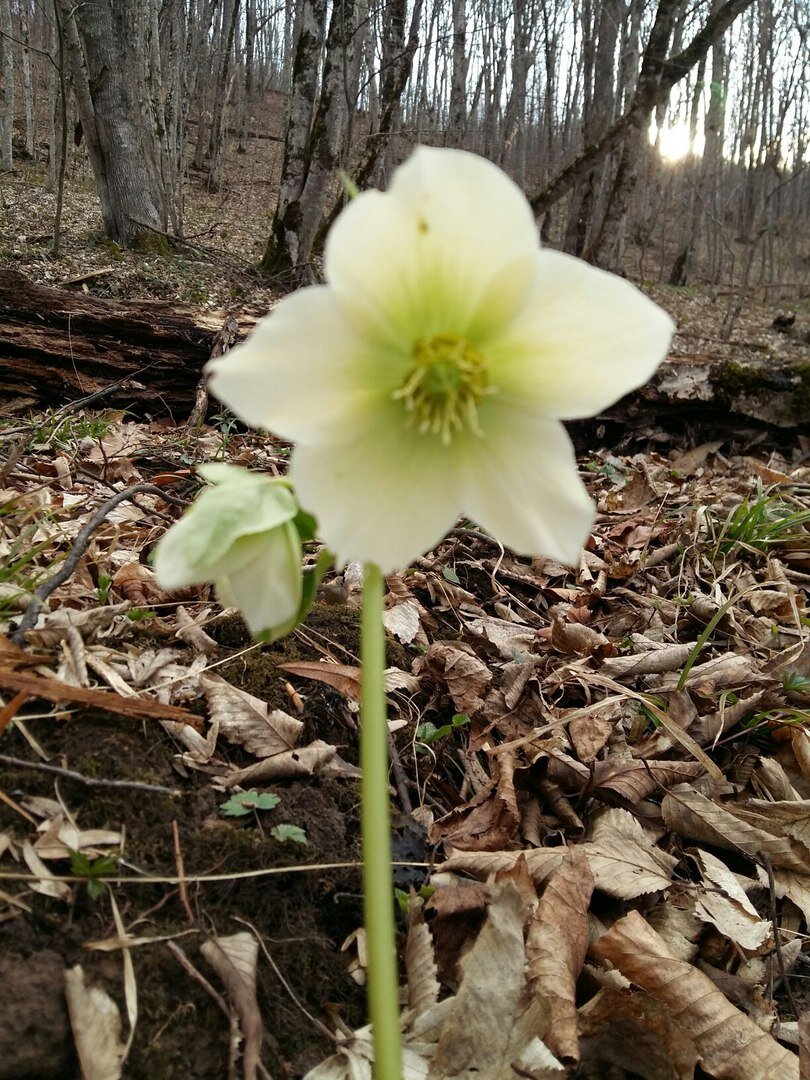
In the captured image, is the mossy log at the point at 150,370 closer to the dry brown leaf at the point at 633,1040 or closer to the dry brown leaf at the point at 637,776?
the dry brown leaf at the point at 637,776

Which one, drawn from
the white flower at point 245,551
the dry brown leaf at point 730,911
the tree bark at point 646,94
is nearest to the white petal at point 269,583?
the white flower at point 245,551

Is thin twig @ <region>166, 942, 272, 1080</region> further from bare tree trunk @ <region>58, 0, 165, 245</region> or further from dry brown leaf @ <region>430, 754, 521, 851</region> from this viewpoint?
bare tree trunk @ <region>58, 0, 165, 245</region>

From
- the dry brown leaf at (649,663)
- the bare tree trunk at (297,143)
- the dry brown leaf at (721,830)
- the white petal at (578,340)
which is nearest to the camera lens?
the white petal at (578,340)

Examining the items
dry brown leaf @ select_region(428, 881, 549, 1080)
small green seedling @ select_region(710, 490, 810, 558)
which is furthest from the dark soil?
small green seedling @ select_region(710, 490, 810, 558)

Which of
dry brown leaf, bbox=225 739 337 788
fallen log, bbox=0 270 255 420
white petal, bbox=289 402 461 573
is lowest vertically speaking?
dry brown leaf, bbox=225 739 337 788

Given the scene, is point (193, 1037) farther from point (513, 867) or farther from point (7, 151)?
point (7, 151)

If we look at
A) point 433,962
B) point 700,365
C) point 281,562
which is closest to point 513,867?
point 433,962
